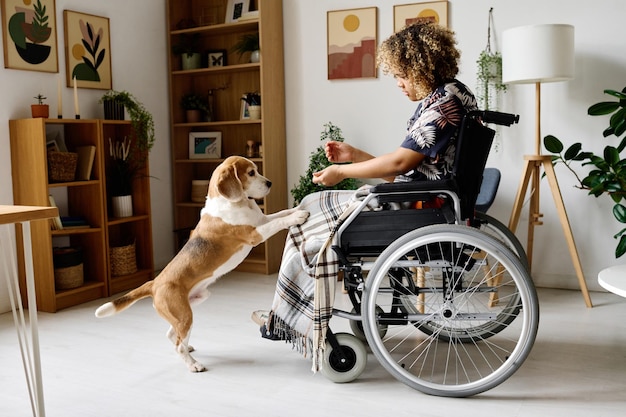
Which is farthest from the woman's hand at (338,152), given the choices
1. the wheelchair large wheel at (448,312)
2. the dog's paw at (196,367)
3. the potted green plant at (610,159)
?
the potted green plant at (610,159)

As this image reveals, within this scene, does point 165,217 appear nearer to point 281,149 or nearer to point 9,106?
point 281,149

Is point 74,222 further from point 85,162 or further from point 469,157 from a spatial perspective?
point 469,157

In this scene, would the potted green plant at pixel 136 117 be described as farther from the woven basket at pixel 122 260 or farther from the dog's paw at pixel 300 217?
the dog's paw at pixel 300 217

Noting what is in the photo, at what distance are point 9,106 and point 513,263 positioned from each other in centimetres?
284

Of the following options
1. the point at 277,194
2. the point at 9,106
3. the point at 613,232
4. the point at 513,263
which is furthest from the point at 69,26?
the point at 613,232

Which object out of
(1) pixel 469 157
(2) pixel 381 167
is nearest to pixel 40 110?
(2) pixel 381 167

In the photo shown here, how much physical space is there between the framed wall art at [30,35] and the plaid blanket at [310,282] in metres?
2.14

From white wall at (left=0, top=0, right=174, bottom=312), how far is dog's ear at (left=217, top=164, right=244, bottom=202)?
1.69 meters

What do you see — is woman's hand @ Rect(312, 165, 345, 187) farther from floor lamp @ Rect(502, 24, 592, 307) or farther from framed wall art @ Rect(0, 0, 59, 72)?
framed wall art @ Rect(0, 0, 59, 72)

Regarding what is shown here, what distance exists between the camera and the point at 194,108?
4.52m

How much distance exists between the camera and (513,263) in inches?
77.8

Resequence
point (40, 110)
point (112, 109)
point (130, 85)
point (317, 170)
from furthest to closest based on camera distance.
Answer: point (130, 85), point (317, 170), point (112, 109), point (40, 110)

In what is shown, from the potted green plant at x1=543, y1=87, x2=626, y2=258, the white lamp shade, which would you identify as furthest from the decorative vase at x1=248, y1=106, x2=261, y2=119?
the potted green plant at x1=543, y1=87, x2=626, y2=258

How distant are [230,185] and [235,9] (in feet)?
7.81
